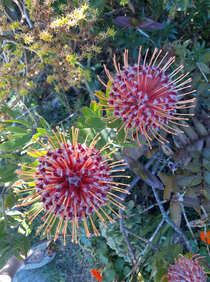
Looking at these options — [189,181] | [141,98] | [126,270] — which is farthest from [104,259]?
[141,98]

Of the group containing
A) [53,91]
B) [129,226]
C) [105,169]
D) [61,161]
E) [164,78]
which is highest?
[53,91]

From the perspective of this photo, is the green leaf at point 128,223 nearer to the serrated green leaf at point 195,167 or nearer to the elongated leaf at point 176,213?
the elongated leaf at point 176,213

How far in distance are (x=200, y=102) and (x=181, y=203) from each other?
71 cm

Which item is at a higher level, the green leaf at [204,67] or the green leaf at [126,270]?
the green leaf at [204,67]

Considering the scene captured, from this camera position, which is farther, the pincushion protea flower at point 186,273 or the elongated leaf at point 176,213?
the elongated leaf at point 176,213

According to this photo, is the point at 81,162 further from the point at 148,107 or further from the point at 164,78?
the point at 164,78

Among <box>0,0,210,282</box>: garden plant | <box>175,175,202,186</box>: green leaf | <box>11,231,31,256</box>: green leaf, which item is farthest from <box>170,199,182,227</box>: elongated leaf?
<box>11,231,31,256</box>: green leaf

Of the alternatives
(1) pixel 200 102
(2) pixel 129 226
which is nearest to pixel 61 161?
(2) pixel 129 226

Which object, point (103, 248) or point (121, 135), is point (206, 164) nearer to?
point (121, 135)

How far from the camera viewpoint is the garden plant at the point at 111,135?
846mm

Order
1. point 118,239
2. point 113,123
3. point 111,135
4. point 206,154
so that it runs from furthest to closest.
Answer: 1. point 118,239
2. point 206,154
3. point 111,135
4. point 113,123

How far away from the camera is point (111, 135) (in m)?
1.08

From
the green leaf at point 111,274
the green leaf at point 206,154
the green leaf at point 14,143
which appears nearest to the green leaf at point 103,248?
the green leaf at point 111,274

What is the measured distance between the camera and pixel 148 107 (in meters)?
0.91
